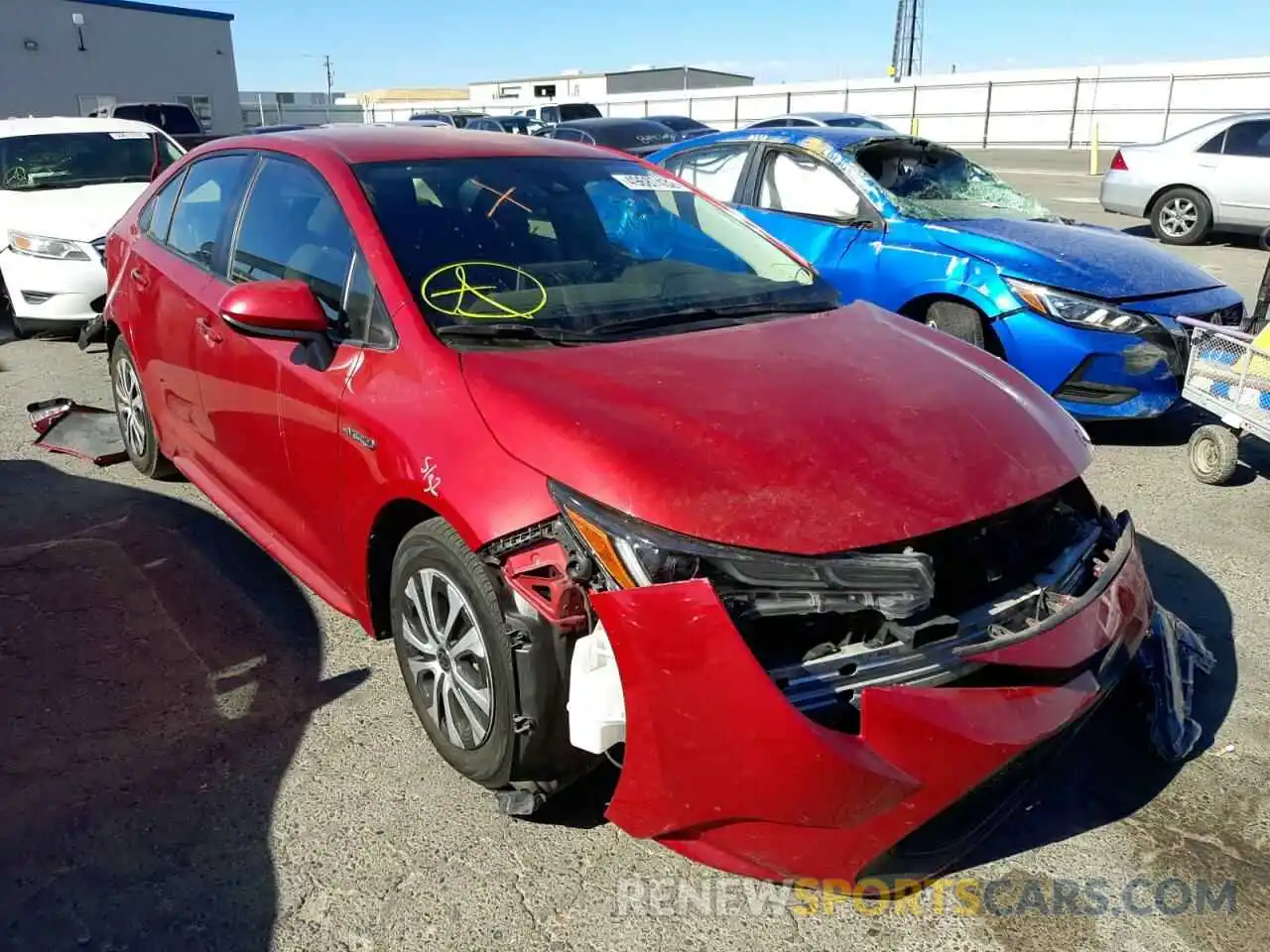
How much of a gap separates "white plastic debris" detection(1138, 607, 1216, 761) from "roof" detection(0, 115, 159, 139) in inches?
374

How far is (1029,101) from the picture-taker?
33.8 meters

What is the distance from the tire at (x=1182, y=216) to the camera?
12133mm

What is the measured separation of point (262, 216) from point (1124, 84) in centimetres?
3477

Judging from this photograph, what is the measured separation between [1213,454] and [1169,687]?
8.40ft

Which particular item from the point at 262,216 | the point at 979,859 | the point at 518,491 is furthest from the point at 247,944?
the point at 262,216

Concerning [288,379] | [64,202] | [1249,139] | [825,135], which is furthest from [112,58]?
[288,379]

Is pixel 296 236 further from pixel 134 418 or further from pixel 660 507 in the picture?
pixel 134 418

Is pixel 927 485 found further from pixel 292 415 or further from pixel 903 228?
pixel 903 228

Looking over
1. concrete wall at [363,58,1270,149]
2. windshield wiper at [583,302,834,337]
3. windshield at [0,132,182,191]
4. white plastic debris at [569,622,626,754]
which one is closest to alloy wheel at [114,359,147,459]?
windshield wiper at [583,302,834,337]

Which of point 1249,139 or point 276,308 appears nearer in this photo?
point 276,308

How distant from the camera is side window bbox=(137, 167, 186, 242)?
434cm

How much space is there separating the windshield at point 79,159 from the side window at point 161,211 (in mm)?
4787

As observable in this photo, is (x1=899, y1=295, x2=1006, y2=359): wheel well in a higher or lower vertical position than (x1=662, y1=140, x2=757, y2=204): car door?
lower

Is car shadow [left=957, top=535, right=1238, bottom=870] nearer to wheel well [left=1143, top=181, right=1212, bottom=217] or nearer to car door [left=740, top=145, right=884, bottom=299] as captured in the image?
car door [left=740, top=145, right=884, bottom=299]
